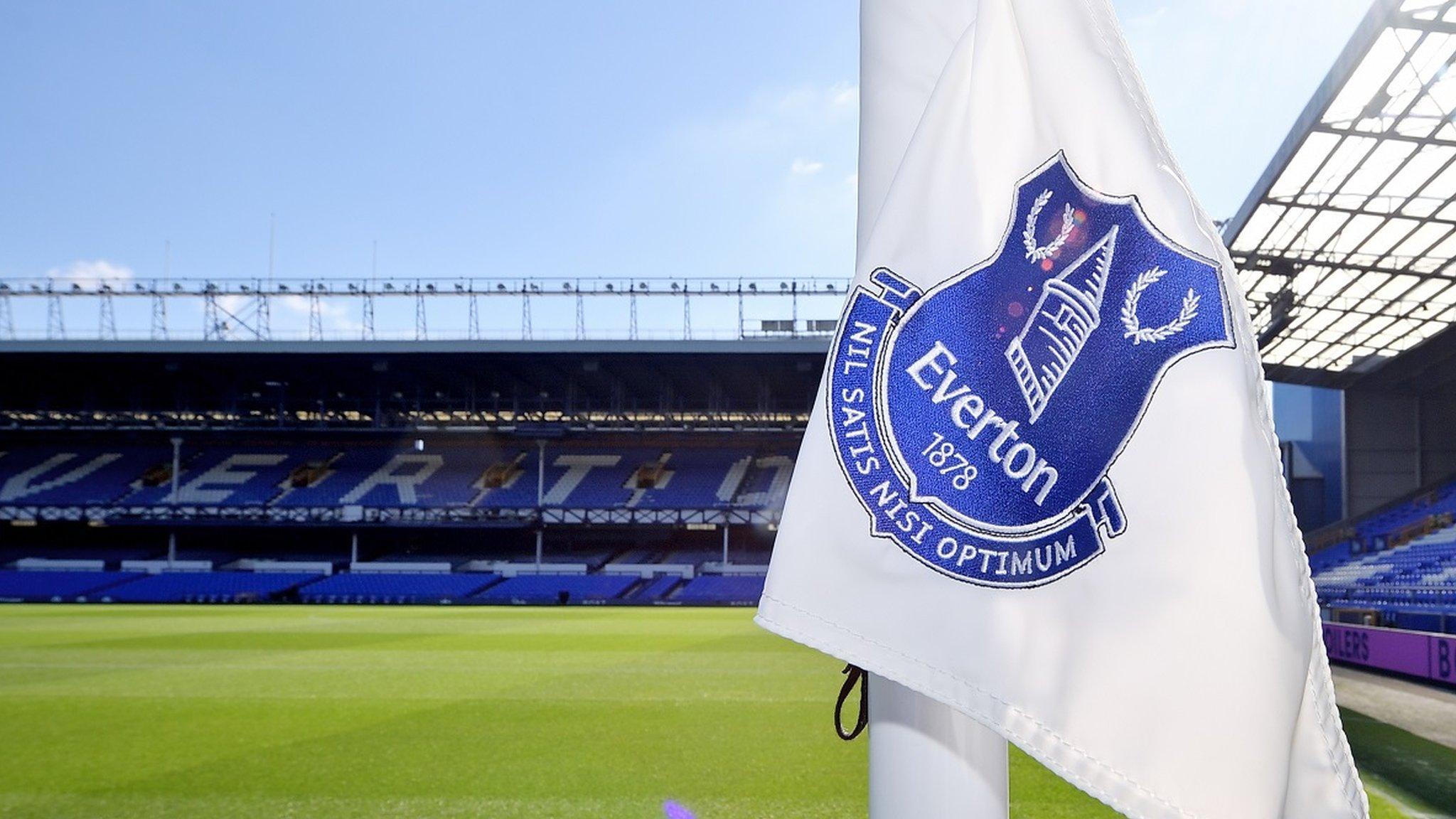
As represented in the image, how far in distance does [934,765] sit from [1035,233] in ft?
Result: 2.40

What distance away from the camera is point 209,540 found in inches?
1699

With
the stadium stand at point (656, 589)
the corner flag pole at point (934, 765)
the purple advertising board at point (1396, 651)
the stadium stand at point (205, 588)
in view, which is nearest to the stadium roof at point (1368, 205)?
the purple advertising board at point (1396, 651)

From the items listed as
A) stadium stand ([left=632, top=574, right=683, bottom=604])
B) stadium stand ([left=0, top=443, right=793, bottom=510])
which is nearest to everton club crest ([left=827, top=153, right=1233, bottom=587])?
stadium stand ([left=632, top=574, right=683, bottom=604])

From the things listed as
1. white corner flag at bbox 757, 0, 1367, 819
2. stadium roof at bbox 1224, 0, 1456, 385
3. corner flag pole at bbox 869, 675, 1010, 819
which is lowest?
corner flag pole at bbox 869, 675, 1010, 819

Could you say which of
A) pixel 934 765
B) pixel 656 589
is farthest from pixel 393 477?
pixel 934 765

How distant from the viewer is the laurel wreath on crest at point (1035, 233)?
4.55 feet

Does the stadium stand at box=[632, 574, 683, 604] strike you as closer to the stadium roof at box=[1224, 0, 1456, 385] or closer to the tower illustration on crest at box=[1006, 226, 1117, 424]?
the stadium roof at box=[1224, 0, 1456, 385]

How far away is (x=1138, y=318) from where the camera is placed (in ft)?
4.40

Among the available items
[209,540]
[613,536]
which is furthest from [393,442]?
[613,536]

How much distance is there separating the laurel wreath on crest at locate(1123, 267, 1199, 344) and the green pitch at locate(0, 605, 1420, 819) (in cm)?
465

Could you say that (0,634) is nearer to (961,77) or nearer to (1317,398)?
(961,77)

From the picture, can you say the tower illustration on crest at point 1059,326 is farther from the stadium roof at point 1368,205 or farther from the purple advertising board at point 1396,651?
the stadium roof at point 1368,205

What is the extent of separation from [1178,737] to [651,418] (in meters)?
42.4

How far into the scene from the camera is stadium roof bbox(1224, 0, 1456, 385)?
12617 millimetres
